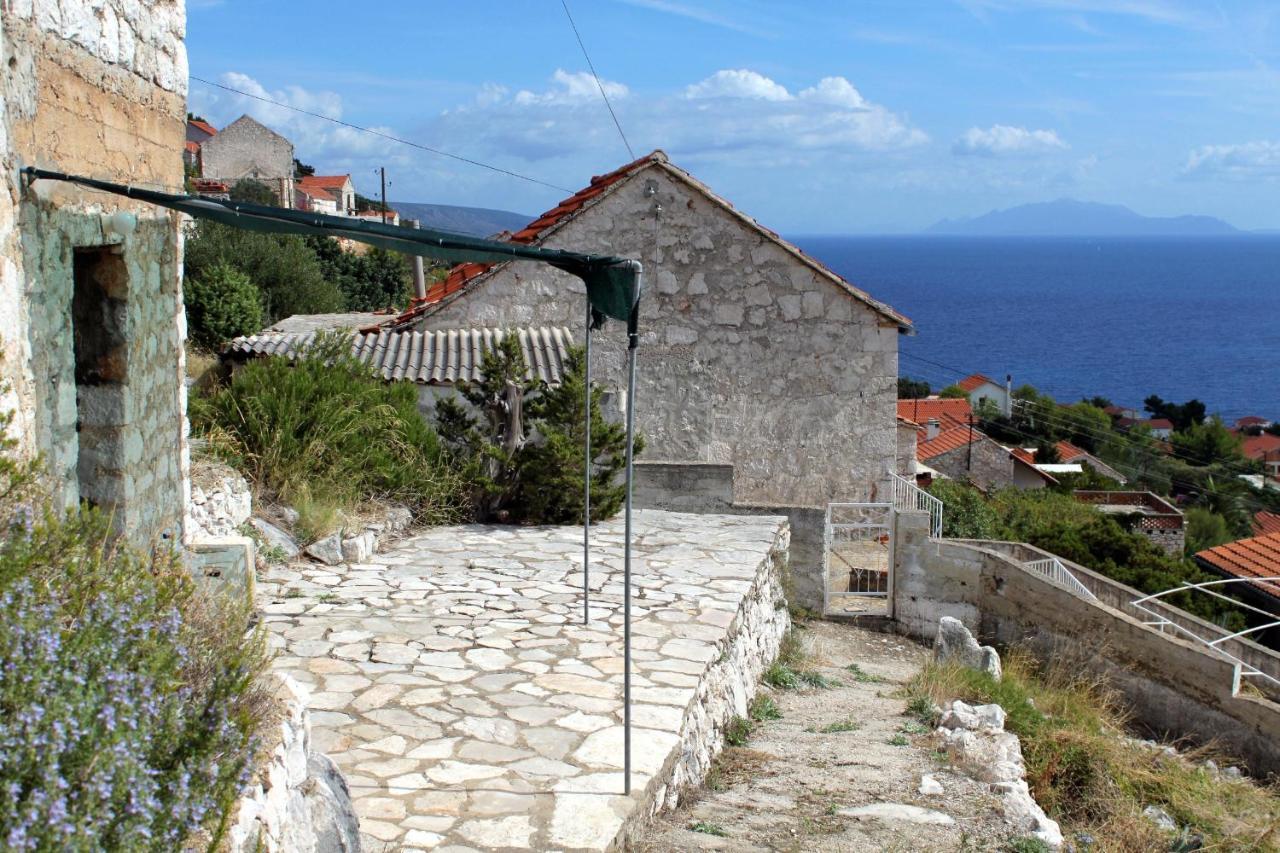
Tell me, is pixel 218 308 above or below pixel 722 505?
above

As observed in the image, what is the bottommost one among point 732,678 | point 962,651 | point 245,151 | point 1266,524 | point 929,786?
point 1266,524

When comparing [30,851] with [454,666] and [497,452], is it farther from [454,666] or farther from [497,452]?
[497,452]

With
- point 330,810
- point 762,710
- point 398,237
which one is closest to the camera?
point 330,810

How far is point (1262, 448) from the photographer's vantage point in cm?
6191

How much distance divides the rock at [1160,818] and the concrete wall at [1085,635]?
298 cm

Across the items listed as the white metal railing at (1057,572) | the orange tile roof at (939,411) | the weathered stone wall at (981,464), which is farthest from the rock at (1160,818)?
the orange tile roof at (939,411)

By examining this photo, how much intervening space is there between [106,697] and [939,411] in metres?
48.9

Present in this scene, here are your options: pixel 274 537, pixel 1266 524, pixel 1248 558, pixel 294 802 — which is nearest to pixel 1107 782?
pixel 294 802

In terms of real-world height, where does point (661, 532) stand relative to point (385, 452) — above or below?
below

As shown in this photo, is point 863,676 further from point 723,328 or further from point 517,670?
point 723,328

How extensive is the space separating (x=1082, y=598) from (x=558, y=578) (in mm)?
5555

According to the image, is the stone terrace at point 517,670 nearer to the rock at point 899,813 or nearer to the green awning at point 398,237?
the rock at point 899,813

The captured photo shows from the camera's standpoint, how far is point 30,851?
7.84ft

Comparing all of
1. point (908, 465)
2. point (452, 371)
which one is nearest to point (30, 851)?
point (452, 371)
